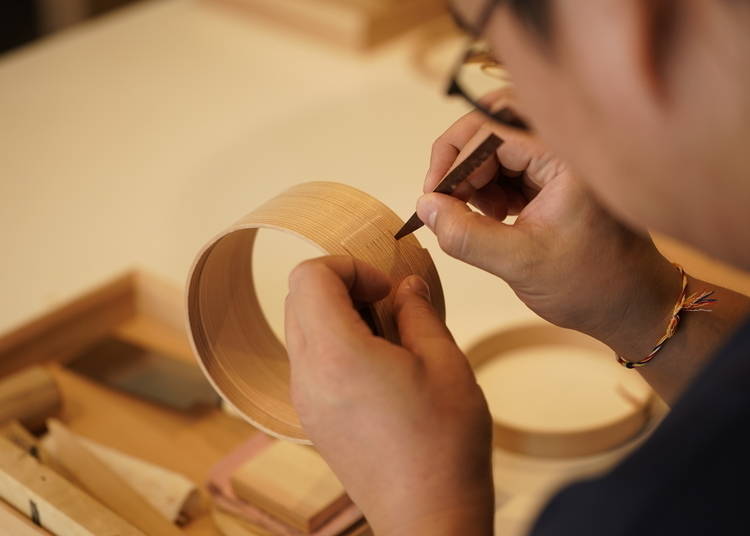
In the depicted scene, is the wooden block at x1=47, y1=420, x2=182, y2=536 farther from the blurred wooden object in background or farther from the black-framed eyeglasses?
the blurred wooden object in background

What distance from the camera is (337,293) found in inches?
24.0

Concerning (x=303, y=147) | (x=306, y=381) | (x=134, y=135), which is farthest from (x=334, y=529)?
(x=134, y=135)

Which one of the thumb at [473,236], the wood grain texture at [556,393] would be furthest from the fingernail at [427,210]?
the wood grain texture at [556,393]

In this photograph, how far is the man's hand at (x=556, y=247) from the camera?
674mm

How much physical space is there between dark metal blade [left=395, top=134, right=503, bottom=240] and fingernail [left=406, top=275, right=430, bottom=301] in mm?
41

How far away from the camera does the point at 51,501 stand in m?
0.71

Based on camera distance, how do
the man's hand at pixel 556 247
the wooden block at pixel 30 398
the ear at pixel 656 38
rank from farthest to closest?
the wooden block at pixel 30 398 → the man's hand at pixel 556 247 → the ear at pixel 656 38

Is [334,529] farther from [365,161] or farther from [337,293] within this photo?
[365,161]

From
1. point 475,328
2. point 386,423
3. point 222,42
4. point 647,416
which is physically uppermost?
→ point 222,42

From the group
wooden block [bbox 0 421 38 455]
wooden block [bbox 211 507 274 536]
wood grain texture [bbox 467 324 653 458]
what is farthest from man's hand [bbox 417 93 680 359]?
wooden block [bbox 0 421 38 455]

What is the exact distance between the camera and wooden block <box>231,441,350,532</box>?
781 millimetres

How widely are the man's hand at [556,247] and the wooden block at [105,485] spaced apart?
35 centimetres

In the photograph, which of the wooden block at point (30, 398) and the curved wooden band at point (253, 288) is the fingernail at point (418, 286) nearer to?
the curved wooden band at point (253, 288)

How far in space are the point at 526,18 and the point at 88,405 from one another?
689mm
